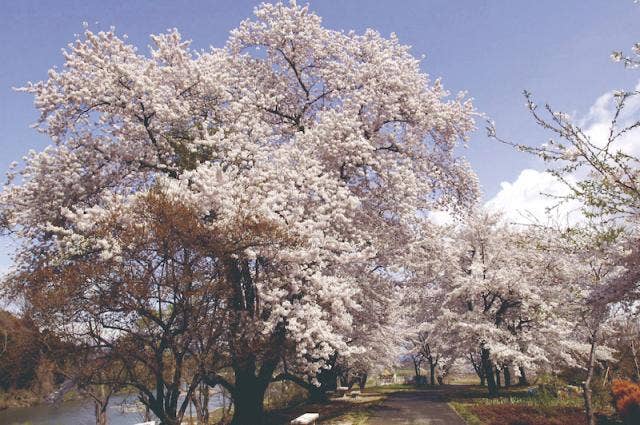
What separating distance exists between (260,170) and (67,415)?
47.1 meters

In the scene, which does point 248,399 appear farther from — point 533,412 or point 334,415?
point 533,412

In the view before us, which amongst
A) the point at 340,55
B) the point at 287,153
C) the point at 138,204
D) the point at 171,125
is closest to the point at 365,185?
the point at 287,153

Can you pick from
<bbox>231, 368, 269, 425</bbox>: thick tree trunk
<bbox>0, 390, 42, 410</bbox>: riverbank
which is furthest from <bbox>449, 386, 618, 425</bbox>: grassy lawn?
<bbox>0, 390, 42, 410</bbox>: riverbank

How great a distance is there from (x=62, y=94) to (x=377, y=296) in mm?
15832

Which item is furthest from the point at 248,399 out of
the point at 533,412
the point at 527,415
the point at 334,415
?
the point at 533,412

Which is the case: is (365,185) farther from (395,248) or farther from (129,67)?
(129,67)

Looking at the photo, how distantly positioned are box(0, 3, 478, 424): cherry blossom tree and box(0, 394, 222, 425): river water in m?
27.1

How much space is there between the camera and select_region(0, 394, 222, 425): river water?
43.5m

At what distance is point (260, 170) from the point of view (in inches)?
669

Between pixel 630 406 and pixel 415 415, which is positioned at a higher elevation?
pixel 630 406

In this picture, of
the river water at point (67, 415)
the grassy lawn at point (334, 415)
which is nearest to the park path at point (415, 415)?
the grassy lawn at point (334, 415)

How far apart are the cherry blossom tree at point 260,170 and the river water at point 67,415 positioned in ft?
89.0

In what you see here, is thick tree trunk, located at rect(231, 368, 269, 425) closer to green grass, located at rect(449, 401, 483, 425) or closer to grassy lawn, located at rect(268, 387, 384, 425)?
grassy lawn, located at rect(268, 387, 384, 425)

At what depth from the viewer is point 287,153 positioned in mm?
18062
